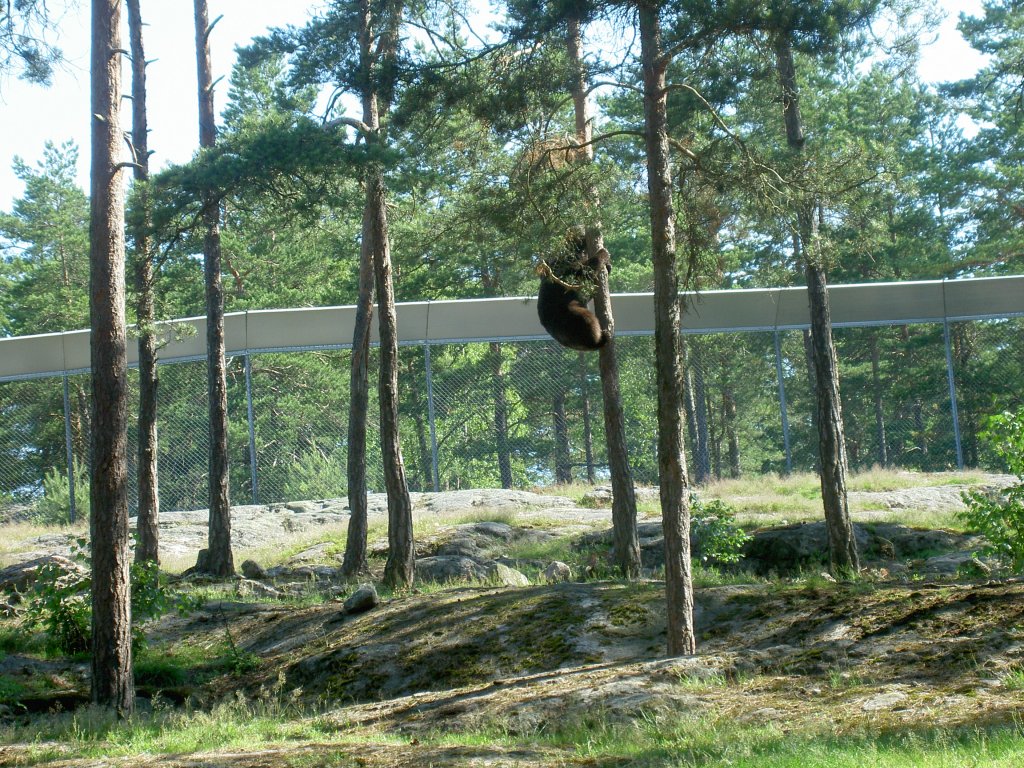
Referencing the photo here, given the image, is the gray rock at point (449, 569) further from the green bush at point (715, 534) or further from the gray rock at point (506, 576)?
the green bush at point (715, 534)

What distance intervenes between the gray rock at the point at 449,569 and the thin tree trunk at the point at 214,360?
3.37 metres

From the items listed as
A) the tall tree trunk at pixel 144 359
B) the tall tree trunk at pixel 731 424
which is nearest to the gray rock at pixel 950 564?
the tall tree trunk at pixel 144 359

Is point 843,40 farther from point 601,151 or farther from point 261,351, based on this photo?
point 261,351

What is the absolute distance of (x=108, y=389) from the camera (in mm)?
9781

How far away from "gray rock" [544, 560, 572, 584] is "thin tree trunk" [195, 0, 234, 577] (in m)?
5.75

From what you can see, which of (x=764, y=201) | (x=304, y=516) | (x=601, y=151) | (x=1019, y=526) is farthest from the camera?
(x=304, y=516)

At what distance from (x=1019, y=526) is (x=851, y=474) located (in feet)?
46.9

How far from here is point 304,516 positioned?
69.6ft

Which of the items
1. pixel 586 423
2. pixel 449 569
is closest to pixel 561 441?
pixel 586 423

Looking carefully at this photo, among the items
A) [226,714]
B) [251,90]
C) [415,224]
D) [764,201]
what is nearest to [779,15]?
[764,201]

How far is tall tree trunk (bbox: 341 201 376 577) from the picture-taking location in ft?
52.0

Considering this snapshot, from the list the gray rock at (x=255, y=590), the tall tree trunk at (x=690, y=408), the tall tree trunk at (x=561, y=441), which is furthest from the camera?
the tall tree trunk at (x=690, y=408)

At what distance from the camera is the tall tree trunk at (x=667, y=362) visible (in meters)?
8.20

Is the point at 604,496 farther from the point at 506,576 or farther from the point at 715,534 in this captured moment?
the point at 506,576
